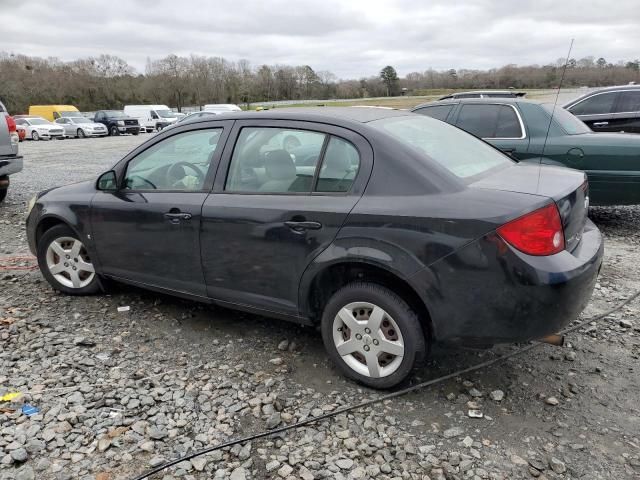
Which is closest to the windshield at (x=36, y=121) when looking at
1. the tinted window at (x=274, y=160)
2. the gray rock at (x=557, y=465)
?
the tinted window at (x=274, y=160)

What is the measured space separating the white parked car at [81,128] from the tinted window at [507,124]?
32723 millimetres

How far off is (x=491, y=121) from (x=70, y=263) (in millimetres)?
5112

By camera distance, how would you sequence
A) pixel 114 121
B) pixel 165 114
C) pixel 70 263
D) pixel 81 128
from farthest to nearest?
pixel 165 114, pixel 114 121, pixel 81 128, pixel 70 263

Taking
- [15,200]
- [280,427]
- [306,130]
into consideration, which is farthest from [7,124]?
[280,427]

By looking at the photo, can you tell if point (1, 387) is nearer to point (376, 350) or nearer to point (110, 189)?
point (110, 189)

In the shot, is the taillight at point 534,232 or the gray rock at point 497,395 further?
the gray rock at point 497,395

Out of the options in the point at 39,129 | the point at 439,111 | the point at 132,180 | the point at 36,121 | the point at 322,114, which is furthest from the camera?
the point at 36,121

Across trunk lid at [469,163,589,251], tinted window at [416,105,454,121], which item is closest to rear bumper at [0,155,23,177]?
tinted window at [416,105,454,121]

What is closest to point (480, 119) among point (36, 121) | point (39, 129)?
point (39, 129)

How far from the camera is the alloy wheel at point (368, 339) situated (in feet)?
9.51

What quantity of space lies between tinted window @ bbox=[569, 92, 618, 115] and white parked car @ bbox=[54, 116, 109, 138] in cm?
3153

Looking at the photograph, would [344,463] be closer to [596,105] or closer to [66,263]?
[66,263]

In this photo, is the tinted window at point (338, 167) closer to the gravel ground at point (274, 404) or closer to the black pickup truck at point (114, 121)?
the gravel ground at point (274, 404)

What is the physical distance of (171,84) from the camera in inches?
2847
